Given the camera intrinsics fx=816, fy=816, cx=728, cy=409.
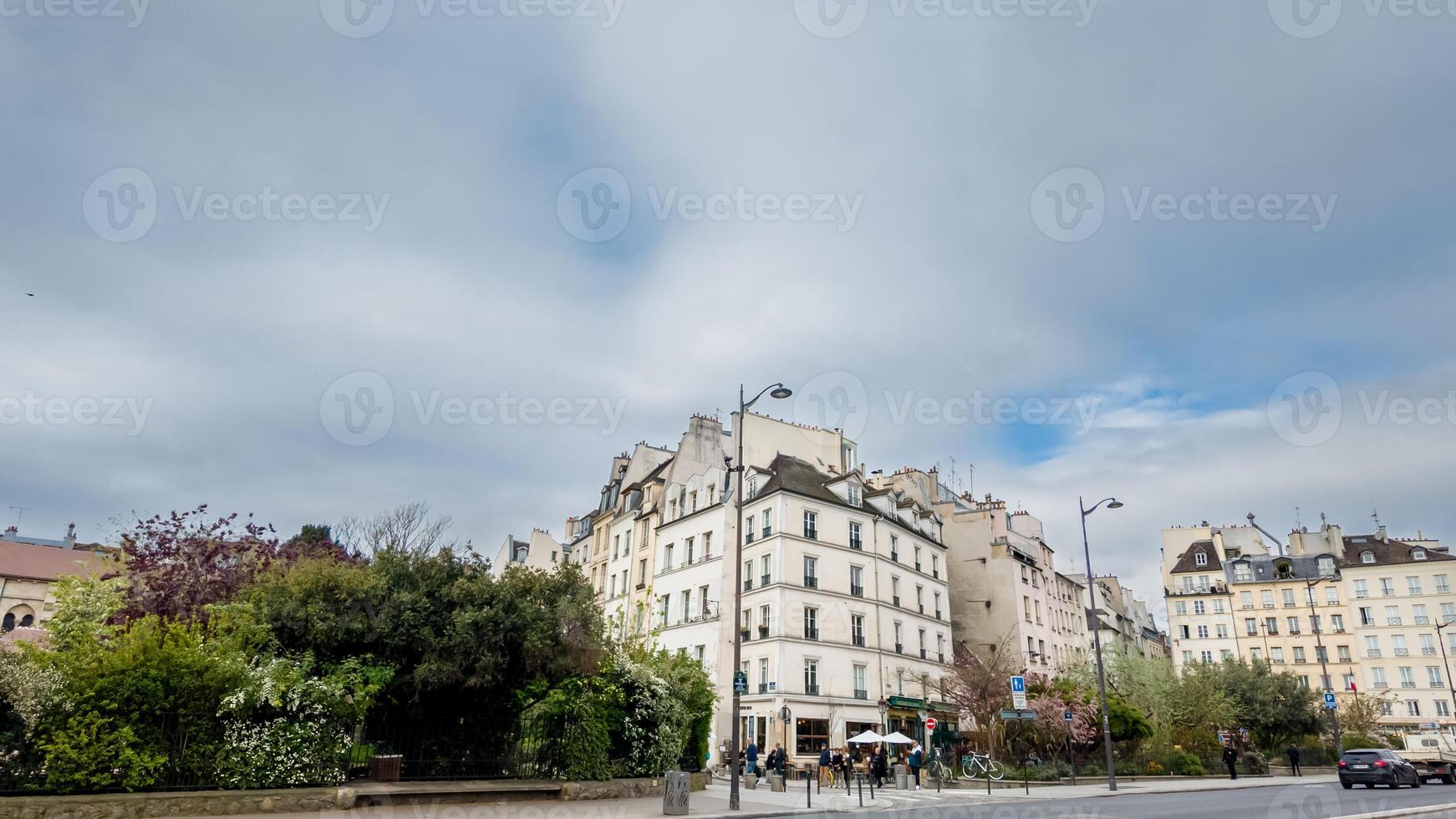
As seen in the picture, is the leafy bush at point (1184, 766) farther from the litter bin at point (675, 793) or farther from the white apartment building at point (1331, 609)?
the white apartment building at point (1331, 609)

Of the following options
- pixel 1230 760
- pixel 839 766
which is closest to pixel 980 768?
pixel 839 766

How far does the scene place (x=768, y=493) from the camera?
4312cm

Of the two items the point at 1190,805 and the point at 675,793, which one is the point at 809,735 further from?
the point at 675,793

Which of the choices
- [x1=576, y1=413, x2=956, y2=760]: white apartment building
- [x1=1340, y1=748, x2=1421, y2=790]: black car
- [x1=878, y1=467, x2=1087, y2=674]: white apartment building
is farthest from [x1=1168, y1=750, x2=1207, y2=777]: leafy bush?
[x1=878, y1=467, x2=1087, y2=674]: white apartment building

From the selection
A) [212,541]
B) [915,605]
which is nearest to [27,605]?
[212,541]

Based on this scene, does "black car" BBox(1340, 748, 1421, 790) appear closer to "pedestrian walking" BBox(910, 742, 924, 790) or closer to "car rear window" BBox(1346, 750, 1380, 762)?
"car rear window" BBox(1346, 750, 1380, 762)

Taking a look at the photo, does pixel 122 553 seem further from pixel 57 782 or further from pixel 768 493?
pixel 768 493

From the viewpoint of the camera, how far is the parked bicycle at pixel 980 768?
1232 inches

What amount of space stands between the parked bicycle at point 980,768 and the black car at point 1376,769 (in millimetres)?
10892

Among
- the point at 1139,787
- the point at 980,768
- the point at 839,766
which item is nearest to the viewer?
the point at 1139,787

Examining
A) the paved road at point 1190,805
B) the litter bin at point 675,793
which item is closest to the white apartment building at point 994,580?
the paved road at point 1190,805

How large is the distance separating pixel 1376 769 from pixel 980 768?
40.9 feet

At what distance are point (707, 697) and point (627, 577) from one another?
94.0 feet

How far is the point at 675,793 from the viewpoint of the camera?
16.7m
